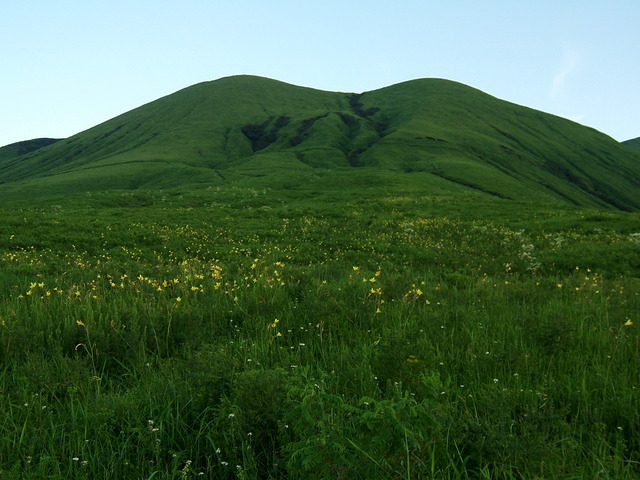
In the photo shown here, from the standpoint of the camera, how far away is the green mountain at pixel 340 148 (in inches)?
3226

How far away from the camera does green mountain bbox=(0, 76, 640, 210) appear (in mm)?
81938

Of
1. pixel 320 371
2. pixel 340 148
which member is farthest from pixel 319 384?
pixel 340 148

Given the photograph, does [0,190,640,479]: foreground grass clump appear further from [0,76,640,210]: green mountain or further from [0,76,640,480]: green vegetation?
[0,76,640,210]: green mountain

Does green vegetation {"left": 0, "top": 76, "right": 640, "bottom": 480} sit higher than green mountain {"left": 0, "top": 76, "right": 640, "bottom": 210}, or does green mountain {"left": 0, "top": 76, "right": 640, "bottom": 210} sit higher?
green mountain {"left": 0, "top": 76, "right": 640, "bottom": 210}

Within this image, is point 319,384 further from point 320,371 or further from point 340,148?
point 340,148

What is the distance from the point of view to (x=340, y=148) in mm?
123625

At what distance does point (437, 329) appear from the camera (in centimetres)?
498

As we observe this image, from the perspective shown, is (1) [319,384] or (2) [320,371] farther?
(2) [320,371]

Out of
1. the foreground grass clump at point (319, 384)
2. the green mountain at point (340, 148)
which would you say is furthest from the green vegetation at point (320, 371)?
the green mountain at point (340, 148)

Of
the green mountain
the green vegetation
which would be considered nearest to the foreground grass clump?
the green vegetation

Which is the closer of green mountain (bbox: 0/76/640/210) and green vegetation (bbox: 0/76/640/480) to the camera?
green vegetation (bbox: 0/76/640/480)

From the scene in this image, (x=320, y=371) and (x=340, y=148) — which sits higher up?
(x=340, y=148)

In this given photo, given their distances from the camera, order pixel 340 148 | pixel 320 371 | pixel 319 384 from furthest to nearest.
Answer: pixel 340 148 < pixel 320 371 < pixel 319 384

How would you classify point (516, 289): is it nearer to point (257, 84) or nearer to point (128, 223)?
point (128, 223)
